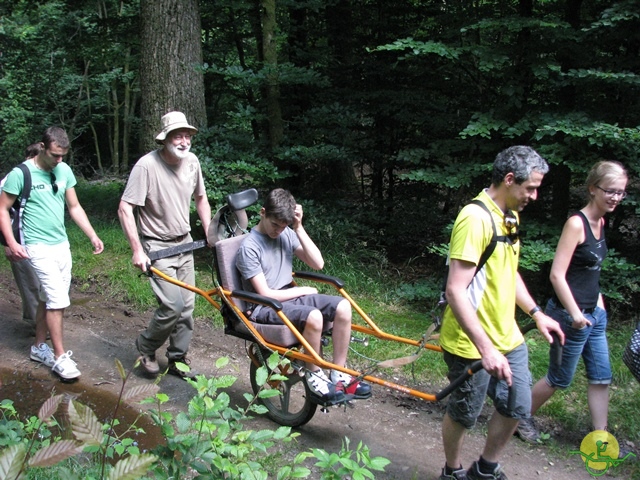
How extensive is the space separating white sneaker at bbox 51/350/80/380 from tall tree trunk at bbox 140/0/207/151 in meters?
3.94

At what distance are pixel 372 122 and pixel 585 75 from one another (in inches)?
154

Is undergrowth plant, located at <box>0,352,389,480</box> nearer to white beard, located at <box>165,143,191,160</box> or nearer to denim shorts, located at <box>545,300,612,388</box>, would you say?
denim shorts, located at <box>545,300,612,388</box>

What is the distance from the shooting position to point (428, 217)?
9359mm

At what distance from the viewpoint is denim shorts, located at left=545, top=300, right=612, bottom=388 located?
4.23 meters

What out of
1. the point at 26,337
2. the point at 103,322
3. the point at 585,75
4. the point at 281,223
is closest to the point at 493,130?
the point at 585,75

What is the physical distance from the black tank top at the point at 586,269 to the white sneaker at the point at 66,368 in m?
4.04

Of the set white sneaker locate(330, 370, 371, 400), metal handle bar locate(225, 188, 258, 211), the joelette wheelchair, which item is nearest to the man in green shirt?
the joelette wheelchair

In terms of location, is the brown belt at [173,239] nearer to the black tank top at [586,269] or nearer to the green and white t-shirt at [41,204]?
the green and white t-shirt at [41,204]

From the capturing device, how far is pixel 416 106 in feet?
29.0

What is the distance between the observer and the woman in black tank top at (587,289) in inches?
159

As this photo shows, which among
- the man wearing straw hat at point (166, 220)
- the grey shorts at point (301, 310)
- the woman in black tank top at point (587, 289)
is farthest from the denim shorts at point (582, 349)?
the man wearing straw hat at point (166, 220)

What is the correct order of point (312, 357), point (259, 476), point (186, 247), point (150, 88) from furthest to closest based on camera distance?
point (150, 88), point (186, 247), point (312, 357), point (259, 476)

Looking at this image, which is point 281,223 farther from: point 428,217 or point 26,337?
point 428,217

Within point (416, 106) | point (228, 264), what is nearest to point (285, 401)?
point (228, 264)
